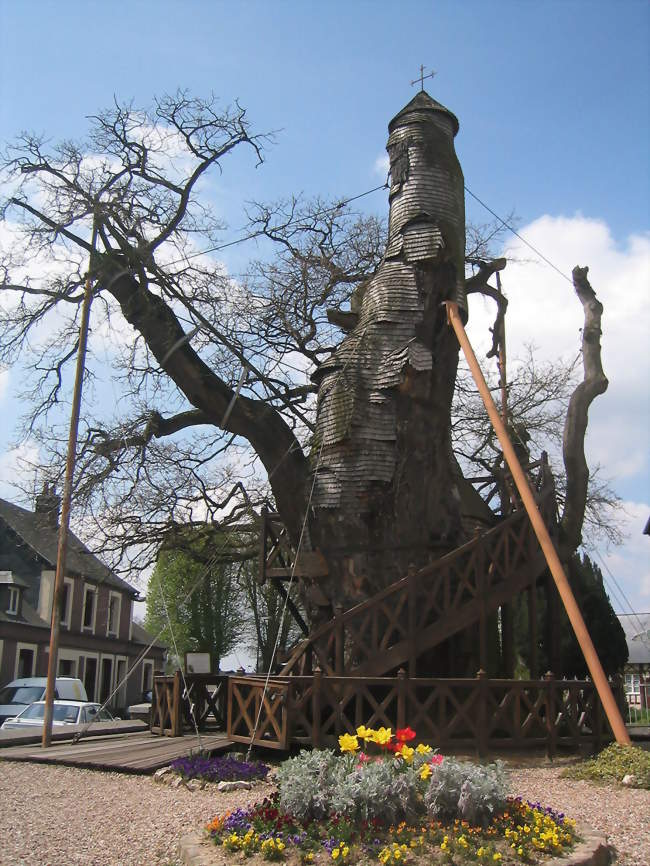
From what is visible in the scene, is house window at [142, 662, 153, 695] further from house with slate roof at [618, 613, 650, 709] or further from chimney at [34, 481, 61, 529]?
chimney at [34, 481, 61, 529]

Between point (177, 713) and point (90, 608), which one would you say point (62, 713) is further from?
point (90, 608)

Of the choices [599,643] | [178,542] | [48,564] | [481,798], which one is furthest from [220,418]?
[48,564]

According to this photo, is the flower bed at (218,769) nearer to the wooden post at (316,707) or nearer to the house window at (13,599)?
the wooden post at (316,707)

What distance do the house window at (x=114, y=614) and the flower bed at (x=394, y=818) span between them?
33556 mm

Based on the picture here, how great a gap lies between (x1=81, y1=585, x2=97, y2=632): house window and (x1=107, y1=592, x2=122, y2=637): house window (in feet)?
3.29

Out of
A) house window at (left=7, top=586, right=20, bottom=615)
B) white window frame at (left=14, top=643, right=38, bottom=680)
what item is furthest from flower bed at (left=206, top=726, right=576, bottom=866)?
house window at (left=7, top=586, right=20, bottom=615)

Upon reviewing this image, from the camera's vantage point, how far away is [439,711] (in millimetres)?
11156

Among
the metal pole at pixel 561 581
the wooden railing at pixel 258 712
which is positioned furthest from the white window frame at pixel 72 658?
the metal pole at pixel 561 581

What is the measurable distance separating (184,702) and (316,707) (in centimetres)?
383

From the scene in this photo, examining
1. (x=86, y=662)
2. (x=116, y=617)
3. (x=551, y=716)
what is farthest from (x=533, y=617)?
(x=116, y=617)

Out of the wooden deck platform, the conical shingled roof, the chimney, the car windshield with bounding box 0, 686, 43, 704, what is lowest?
the wooden deck platform

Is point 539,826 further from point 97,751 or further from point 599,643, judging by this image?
point 599,643

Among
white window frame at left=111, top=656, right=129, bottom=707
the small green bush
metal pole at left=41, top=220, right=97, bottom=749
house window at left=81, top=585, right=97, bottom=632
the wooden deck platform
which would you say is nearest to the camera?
the small green bush

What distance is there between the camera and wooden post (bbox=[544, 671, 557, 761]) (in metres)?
11.3
